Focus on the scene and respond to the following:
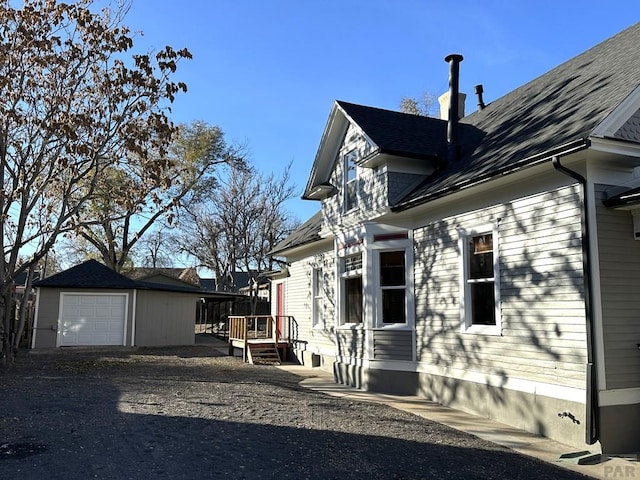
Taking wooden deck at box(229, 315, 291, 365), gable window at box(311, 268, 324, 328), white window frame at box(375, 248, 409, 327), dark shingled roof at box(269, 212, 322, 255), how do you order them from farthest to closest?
wooden deck at box(229, 315, 291, 365) < dark shingled roof at box(269, 212, 322, 255) < gable window at box(311, 268, 324, 328) < white window frame at box(375, 248, 409, 327)

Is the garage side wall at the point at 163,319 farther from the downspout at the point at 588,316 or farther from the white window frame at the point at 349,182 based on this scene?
the downspout at the point at 588,316

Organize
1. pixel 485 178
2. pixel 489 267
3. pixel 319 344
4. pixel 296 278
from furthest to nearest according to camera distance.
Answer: pixel 296 278, pixel 319 344, pixel 489 267, pixel 485 178

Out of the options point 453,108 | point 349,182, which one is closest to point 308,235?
point 349,182

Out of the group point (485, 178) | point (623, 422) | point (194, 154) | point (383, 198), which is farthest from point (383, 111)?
point (194, 154)

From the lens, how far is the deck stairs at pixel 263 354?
1573cm

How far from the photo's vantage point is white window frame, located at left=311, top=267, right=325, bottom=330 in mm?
14892

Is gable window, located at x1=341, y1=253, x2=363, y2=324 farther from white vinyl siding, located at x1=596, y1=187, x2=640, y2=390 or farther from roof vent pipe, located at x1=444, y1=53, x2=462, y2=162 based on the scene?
white vinyl siding, located at x1=596, y1=187, x2=640, y2=390

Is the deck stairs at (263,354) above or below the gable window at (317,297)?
below

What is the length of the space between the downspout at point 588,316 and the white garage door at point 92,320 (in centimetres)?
1816

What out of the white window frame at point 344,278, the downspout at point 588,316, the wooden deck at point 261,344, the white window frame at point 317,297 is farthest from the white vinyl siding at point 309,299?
the downspout at point 588,316

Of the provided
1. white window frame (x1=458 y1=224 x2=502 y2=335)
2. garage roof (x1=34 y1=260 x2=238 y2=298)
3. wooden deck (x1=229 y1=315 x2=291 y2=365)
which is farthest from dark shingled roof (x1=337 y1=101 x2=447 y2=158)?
garage roof (x1=34 y1=260 x2=238 y2=298)

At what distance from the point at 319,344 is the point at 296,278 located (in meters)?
3.34

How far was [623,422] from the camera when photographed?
6523 millimetres

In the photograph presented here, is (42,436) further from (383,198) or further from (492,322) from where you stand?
(383,198)
